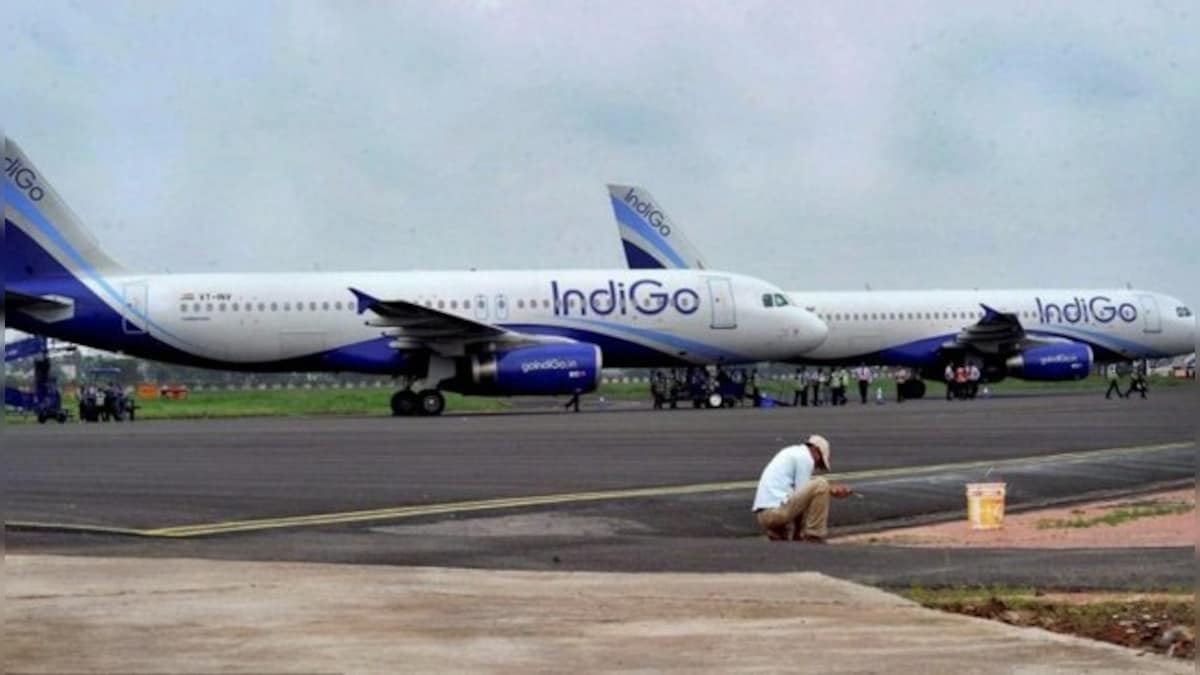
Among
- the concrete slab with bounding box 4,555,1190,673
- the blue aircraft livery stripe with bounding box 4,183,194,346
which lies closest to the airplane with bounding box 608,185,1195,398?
the blue aircraft livery stripe with bounding box 4,183,194,346

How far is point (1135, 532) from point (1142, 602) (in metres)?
6.91

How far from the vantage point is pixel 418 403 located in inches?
1999

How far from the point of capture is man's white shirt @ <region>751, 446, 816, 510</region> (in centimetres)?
1844

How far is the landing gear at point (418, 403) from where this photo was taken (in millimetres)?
50625

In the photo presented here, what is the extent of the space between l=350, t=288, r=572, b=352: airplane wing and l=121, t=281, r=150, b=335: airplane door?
5.24 m

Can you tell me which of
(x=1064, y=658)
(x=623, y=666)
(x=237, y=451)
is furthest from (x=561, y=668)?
(x=237, y=451)

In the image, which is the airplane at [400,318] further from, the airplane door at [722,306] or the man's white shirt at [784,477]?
the man's white shirt at [784,477]

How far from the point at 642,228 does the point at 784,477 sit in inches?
2171

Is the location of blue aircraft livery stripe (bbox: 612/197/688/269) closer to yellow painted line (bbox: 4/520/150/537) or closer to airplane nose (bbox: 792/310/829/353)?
airplane nose (bbox: 792/310/829/353)

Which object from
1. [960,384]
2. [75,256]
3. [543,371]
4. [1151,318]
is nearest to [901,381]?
[960,384]

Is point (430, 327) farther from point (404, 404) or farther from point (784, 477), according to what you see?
point (784, 477)

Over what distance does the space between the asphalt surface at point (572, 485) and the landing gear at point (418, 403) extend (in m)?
6.88

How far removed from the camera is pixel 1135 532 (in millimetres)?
18422

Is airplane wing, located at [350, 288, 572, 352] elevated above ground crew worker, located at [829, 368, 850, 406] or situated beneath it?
elevated above
